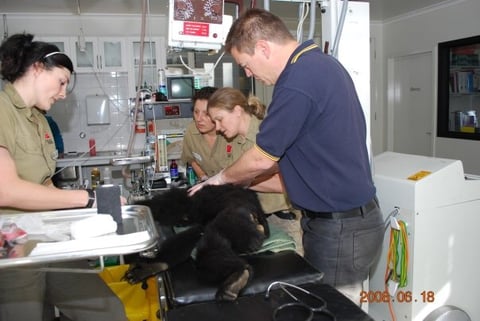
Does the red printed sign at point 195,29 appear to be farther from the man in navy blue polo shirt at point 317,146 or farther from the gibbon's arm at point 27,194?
the gibbon's arm at point 27,194

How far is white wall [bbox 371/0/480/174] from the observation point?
4852 millimetres

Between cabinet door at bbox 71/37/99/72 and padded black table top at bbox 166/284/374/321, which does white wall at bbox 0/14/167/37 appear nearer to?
cabinet door at bbox 71/37/99/72

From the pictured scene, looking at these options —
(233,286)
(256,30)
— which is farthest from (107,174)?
(233,286)

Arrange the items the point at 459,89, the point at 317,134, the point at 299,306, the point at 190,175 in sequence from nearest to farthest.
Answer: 1. the point at 299,306
2. the point at 317,134
3. the point at 190,175
4. the point at 459,89


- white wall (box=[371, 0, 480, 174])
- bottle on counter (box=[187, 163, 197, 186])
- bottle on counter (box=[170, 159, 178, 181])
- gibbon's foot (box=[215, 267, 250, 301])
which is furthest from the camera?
white wall (box=[371, 0, 480, 174])

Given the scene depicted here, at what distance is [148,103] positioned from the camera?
3.23 m

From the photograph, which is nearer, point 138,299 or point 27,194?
point 27,194

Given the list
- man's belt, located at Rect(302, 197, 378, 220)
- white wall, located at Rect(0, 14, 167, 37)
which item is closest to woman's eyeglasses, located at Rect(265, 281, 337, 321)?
man's belt, located at Rect(302, 197, 378, 220)

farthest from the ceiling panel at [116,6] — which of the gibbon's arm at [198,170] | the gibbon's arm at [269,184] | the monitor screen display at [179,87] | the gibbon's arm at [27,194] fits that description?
the gibbon's arm at [27,194]

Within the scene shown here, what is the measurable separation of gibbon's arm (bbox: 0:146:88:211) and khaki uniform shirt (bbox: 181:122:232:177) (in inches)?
47.5

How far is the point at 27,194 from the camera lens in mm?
1244

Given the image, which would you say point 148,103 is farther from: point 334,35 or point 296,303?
point 296,303

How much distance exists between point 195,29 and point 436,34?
455 cm

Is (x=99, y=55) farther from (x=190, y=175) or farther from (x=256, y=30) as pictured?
(x=256, y=30)
